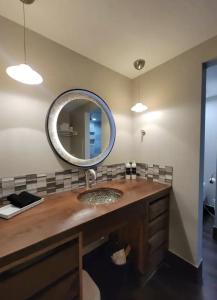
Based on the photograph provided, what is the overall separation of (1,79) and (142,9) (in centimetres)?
108

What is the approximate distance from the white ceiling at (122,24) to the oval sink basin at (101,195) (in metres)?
1.33

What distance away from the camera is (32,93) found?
1202mm

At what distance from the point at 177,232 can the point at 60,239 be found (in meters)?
1.25

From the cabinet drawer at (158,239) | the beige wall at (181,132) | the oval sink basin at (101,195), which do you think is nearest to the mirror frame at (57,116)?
the oval sink basin at (101,195)

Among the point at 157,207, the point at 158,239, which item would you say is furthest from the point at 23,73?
the point at 158,239

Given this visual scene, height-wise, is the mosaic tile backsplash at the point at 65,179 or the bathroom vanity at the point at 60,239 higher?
the mosaic tile backsplash at the point at 65,179

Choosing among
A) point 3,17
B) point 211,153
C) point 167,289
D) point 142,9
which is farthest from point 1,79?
point 211,153

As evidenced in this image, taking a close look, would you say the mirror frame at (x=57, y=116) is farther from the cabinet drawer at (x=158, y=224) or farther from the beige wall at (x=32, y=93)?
the cabinet drawer at (x=158, y=224)

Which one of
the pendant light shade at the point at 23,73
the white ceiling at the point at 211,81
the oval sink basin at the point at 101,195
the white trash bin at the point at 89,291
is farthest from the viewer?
the white ceiling at the point at 211,81

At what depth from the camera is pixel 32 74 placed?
0.93 m

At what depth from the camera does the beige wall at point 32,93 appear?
109 cm

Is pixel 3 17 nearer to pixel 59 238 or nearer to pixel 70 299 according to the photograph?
pixel 59 238

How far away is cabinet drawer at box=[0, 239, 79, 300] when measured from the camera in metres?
0.65

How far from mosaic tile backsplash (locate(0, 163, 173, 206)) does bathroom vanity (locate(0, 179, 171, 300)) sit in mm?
92
